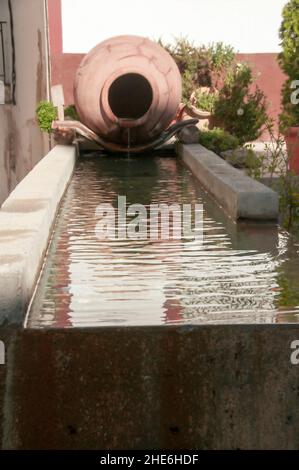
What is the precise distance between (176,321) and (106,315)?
28cm

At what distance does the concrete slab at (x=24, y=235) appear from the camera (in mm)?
3195

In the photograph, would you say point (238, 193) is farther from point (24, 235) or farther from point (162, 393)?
point (162, 393)

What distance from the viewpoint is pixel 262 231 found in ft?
16.8

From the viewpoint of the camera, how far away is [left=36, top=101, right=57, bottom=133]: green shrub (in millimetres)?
10938

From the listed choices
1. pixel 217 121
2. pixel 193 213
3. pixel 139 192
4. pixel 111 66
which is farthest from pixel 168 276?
pixel 217 121

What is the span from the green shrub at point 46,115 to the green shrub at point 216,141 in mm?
1842

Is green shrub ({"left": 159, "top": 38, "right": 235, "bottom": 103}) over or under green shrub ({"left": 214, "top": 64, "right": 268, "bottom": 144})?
over

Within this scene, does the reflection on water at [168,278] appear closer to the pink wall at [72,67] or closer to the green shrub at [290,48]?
the green shrub at [290,48]

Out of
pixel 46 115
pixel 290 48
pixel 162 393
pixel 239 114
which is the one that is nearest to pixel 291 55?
pixel 290 48

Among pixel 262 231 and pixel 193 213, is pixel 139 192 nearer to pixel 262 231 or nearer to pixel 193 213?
pixel 193 213

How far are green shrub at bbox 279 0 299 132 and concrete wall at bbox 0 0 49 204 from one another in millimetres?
3186

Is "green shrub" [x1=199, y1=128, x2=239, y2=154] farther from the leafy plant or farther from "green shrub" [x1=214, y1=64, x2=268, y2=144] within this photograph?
→ the leafy plant

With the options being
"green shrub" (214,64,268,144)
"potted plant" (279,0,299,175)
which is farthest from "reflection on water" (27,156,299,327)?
"green shrub" (214,64,268,144)

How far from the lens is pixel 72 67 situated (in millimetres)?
17281
